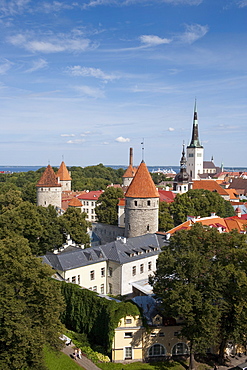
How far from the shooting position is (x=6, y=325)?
1527 centimetres

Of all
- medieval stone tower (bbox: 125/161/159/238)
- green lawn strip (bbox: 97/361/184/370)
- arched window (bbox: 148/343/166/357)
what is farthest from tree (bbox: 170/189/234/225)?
green lawn strip (bbox: 97/361/184/370)

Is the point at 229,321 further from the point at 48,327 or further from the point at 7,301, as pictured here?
the point at 7,301

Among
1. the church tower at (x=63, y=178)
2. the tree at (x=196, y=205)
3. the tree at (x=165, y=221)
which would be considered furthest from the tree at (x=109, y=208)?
the church tower at (x=63, y=178)

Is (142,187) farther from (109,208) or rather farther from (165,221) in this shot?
(109,208)

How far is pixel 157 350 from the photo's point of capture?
2075 cm

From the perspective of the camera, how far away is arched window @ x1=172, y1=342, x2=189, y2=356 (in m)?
21.0

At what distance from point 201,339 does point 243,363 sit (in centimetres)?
448

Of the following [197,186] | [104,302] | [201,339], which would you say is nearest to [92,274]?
[104,302]

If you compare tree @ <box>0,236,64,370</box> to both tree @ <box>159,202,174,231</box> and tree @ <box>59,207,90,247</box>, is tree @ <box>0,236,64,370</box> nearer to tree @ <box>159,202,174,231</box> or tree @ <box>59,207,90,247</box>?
tree @ <box>59,207,90,247</box>

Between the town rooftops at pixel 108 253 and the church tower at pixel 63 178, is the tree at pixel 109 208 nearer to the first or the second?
the town rooftops at pixel 108 253

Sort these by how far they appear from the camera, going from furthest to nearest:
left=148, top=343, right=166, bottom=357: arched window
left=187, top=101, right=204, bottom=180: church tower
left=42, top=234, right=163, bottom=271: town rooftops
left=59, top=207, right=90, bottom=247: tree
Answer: left=187, top=101, right=204, bottom=180: church tower, left=59, top=207, right=90, bottom=247: tree, left=42, top=234, right=163, bottom=271: town rooftops, left=148, top=343, right=166, bottom=357: arched window

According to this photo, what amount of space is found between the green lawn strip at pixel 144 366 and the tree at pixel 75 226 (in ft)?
54.9

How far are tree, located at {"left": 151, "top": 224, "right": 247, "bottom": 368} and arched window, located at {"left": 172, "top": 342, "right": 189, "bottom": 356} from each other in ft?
5.71

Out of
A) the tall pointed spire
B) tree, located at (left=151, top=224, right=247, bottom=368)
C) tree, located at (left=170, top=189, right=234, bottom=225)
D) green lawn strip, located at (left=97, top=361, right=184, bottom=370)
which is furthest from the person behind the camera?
the tall pointed spire
